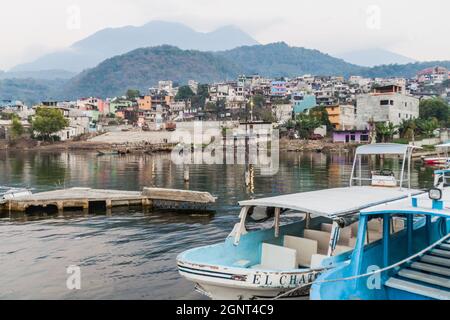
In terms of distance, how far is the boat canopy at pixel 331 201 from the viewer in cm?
1106

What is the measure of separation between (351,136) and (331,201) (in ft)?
267

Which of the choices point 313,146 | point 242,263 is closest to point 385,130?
point 313,146

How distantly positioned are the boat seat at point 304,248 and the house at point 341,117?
85.1 m

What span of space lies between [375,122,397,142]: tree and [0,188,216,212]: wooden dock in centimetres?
6040

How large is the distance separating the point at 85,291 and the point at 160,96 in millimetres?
147865

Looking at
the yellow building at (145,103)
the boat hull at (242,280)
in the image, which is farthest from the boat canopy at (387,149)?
the yellow building at (145,103)

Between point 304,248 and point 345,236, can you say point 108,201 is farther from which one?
point 345,236

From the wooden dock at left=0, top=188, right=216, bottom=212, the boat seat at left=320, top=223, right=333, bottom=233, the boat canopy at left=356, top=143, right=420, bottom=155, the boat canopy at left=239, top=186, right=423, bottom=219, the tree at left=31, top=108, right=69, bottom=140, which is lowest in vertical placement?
the wooden dock at left=0, top=188, right=216, bottom=212

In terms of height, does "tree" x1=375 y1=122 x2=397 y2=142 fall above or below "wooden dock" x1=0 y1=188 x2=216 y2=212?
above

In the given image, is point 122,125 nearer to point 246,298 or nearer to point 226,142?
point 226,142

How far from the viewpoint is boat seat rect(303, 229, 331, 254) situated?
1333 cm

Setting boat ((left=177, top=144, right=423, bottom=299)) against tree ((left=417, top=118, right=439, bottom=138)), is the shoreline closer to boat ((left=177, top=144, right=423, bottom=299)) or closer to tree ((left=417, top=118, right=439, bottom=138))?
tree ((left=417, top=118, right=439, bottom=138))

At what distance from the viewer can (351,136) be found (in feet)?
293

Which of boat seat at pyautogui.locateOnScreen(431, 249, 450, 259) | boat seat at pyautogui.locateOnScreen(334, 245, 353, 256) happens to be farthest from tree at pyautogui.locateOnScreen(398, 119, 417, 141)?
boat seat at pyautogui.locateOnScreen(431, 249, 450, 259)
